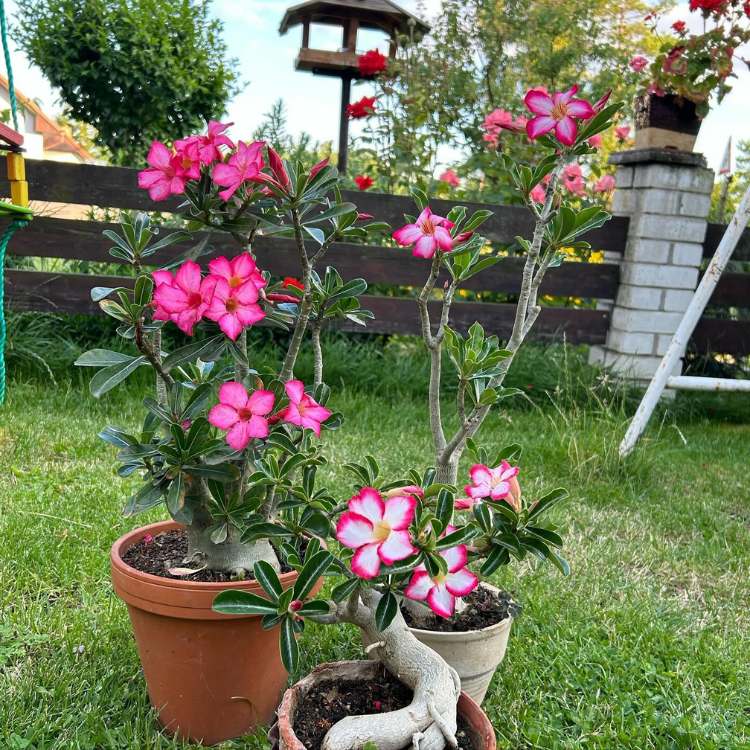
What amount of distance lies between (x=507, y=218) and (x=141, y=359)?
3.39m

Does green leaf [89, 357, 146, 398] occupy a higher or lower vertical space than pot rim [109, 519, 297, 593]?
higher

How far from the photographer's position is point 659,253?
14.8 ft

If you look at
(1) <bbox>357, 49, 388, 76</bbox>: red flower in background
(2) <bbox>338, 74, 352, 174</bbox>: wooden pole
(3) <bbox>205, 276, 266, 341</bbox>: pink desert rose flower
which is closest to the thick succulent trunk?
(3) <bbox>205, 276, 266, 341</bbox>: pink desert rose flower

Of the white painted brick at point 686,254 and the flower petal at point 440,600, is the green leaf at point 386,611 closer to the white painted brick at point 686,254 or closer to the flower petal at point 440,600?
the flower petal at point 440,600

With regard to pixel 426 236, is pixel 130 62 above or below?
above

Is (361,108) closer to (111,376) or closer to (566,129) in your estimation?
Result: (566,129)

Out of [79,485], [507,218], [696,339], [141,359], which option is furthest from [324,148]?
[141,359]

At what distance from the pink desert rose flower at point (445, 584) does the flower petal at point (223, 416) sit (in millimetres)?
357

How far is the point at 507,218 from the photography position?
441 cm

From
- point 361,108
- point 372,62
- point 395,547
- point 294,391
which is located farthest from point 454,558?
point 372,62

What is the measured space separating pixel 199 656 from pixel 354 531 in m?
0.57

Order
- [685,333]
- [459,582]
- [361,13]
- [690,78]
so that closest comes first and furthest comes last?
[459,582] → [685,333] → [690,78] → [361,13]

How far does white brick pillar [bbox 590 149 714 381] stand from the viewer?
4504 mm

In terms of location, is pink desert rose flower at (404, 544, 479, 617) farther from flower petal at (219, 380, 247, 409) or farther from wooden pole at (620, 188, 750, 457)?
wooden pole at (620, 188, 750, 457)
